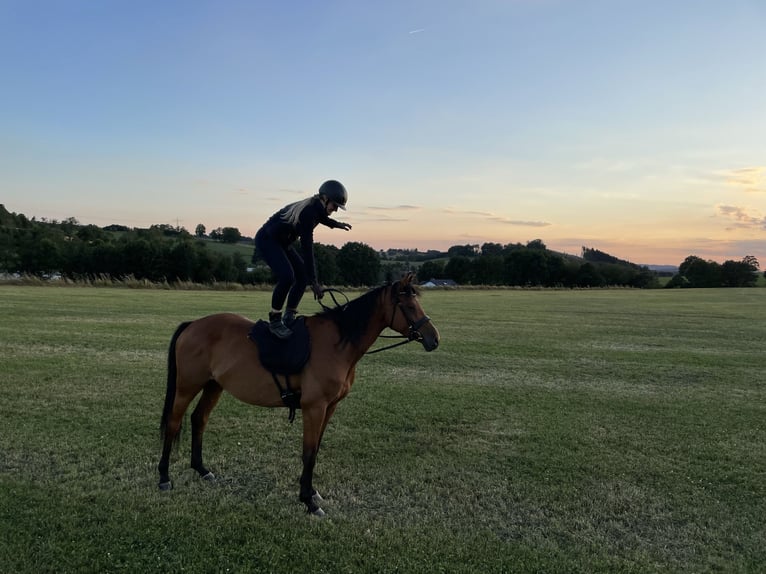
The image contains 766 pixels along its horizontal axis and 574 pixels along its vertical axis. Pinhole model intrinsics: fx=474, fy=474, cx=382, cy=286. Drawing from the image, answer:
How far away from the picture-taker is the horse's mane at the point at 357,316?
498 cm

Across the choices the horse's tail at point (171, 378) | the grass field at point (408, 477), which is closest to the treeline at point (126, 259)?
the grass field at point (408, 477)

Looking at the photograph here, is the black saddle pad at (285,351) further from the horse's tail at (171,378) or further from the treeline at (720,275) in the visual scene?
the treeline at (720,275)

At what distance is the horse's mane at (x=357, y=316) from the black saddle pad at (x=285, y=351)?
15.1 inches

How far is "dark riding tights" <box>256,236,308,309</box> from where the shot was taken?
488 cm

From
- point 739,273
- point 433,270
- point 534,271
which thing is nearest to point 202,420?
point 534,271

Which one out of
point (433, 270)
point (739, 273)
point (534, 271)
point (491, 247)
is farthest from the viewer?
point (491, 247)

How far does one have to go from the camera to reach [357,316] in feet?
16.5

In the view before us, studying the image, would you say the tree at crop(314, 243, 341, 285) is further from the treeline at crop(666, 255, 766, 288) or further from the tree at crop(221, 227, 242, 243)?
the treeline at crop(666, 255, 766, 288)

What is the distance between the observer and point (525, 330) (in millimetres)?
19984

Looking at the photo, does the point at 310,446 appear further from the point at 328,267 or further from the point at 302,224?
the point at 328,267

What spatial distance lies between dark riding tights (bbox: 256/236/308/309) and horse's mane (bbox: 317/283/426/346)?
→ 1.43 feet

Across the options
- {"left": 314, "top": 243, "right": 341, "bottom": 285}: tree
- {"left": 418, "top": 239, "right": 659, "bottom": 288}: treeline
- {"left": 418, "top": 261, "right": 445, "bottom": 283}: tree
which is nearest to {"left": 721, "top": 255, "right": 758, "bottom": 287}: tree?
{"left": 418, "top": 239, "right": 659, "bottom": 288}: treeline

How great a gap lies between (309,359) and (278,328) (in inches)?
17.8

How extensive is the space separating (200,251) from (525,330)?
58.8m
